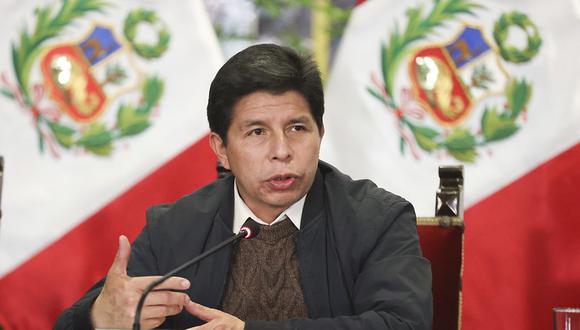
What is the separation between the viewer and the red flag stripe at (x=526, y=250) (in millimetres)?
2723

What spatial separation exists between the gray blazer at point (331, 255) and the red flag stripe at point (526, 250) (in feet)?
2.49

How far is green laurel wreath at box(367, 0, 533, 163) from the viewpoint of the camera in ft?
9.20

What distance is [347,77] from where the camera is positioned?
3.01m

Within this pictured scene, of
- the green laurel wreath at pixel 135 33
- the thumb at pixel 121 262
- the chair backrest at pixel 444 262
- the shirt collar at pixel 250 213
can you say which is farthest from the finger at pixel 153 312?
the green laurel wreath at pixel 135 33

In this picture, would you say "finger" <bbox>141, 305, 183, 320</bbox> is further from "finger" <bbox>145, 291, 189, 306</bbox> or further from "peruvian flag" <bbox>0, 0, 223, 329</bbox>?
"peruvian flag" <bbox>0, 0, 223, 329</bbox>

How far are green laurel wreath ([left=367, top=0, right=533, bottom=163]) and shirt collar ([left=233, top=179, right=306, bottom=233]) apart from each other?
86 centimetres

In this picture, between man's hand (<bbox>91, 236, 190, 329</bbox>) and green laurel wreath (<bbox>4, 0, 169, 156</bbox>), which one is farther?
green laurel wreath (<bbox>4, 0, 169, 156</bbox>)

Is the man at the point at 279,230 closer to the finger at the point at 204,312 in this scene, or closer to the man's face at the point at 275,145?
the man's face at the point at 275,145

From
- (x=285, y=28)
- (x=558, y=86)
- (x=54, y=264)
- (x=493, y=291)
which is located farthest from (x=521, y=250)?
(x=54, y=264)

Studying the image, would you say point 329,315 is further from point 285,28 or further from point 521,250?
point 285,28

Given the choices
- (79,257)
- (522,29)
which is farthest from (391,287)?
(79,257)

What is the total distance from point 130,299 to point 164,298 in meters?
0.08

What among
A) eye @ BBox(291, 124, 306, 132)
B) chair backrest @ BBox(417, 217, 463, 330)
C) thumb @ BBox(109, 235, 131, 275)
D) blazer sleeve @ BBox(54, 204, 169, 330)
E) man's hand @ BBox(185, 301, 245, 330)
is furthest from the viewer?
chair backrest @ BBox(417, 217, 463, 330)

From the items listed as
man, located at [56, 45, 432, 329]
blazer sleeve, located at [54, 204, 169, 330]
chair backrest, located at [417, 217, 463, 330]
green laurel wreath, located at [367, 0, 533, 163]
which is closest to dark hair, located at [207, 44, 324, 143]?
man, located at [56, 45, 432, 329]
